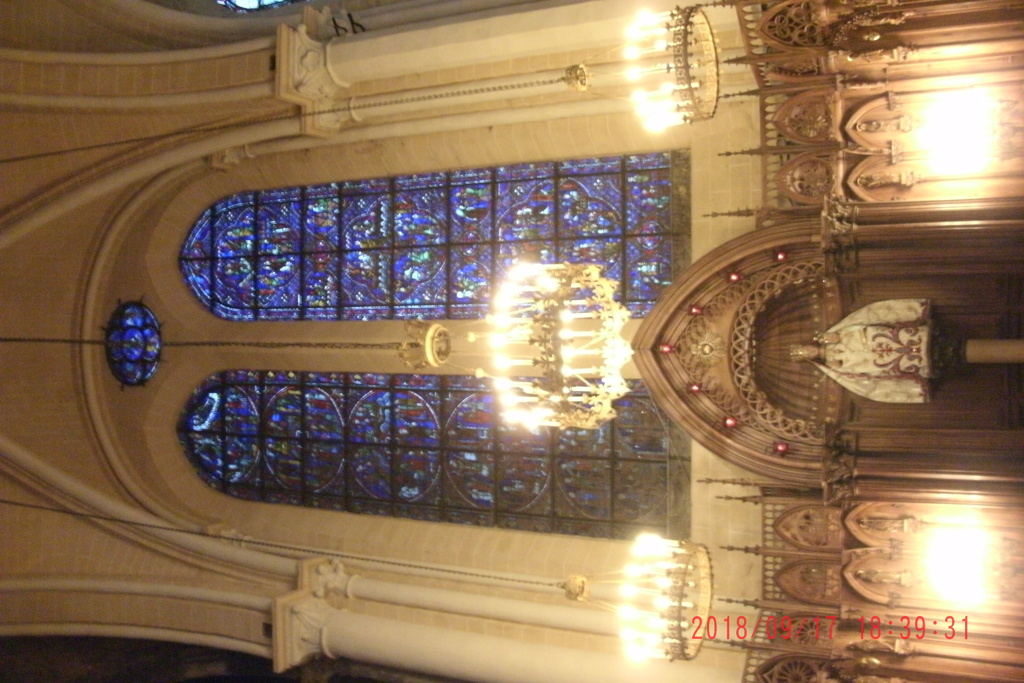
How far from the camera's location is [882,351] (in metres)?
5.36

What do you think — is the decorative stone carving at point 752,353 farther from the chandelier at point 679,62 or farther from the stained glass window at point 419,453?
the chandelier at point 679,62

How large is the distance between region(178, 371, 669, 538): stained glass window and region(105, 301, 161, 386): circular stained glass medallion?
554 mm

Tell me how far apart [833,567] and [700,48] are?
311 cm

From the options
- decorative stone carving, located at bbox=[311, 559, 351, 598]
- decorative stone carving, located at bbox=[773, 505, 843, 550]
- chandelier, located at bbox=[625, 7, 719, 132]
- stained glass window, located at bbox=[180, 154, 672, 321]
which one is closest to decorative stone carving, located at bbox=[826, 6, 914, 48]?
chandelier, located at bbox=[625, 7, 719, 132]

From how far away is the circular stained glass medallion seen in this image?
28.9 ft

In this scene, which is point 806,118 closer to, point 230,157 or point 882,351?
point 882,351

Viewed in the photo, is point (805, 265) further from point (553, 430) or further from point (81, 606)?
point (81, 606)

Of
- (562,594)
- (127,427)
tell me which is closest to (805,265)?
(562,594)

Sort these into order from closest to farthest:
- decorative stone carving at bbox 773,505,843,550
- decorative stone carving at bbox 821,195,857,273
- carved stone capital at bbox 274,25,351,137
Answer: decorative stone carving at bbox 821,195,857,273
decorative stone carving at bbox 773,505,843,550
carved stone capital at bbox 274,25,351,137

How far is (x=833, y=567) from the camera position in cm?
551

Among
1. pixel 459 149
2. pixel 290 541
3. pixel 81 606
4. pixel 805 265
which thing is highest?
pixel 459 149

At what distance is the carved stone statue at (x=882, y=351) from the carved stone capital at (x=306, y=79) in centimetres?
404

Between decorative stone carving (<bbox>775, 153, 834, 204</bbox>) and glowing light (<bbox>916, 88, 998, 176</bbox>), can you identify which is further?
decorative stone carving (<bbox>775, 153, 834, 204</bbox>)

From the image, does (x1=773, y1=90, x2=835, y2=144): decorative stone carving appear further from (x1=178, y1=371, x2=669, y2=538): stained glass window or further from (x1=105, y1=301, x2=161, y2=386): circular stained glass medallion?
(x1=105, y1=301, x2=161, y2=386): circular stained glass medallion
